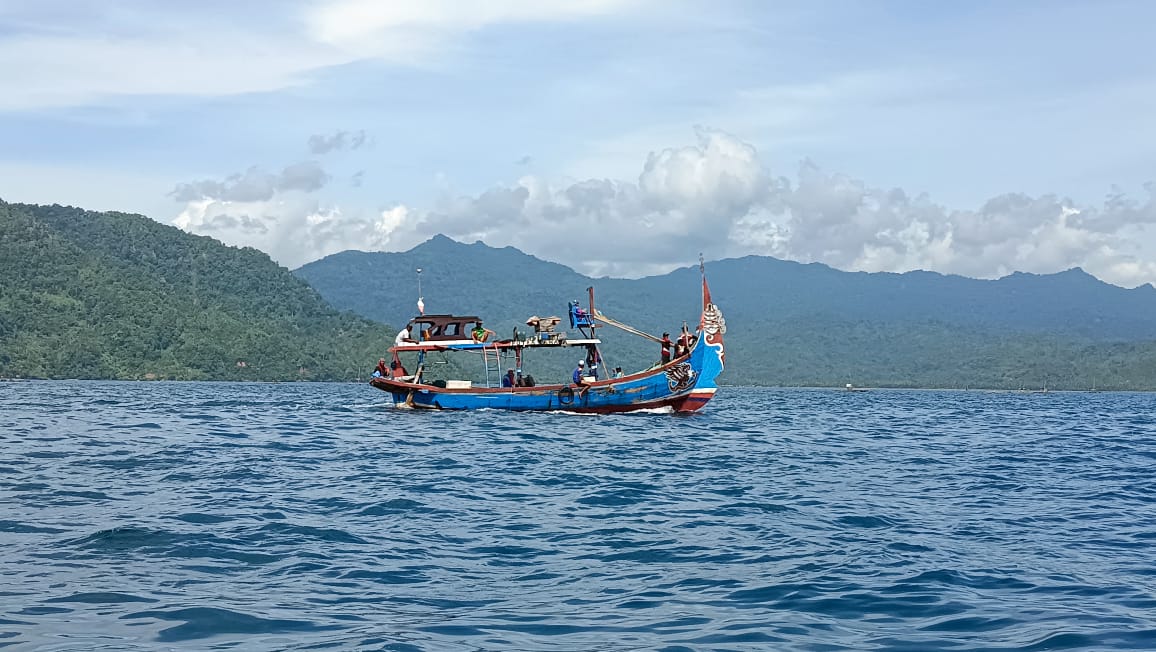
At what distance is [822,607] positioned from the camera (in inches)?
535

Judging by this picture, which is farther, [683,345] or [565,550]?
[683,345]

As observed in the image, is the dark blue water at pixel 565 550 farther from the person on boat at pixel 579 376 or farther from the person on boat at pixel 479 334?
the person on boat at pixel 479 334

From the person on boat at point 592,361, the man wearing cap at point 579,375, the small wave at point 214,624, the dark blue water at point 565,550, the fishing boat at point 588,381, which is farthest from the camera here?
the person on boat at point 592,361

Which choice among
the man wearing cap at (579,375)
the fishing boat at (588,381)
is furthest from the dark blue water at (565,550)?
the man wearing cap at (579,375)

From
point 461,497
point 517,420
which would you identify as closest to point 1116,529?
point 461,497

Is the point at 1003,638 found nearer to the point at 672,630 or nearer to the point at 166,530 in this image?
the point at 672,630

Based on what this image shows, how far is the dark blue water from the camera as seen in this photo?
12.3 m

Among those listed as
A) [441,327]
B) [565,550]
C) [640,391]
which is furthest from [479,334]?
[565,550]

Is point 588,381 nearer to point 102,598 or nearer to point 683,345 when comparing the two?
point 683,345

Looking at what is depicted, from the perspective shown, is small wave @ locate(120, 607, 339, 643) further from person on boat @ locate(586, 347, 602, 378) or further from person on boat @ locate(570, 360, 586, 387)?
person on boat @ locate(586, 347, 602, 378)

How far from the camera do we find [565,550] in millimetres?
17453

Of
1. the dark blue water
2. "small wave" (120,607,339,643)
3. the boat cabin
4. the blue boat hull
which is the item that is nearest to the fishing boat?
the blue boat hull

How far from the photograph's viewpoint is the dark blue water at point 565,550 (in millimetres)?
12266

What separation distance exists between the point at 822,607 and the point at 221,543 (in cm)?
974
